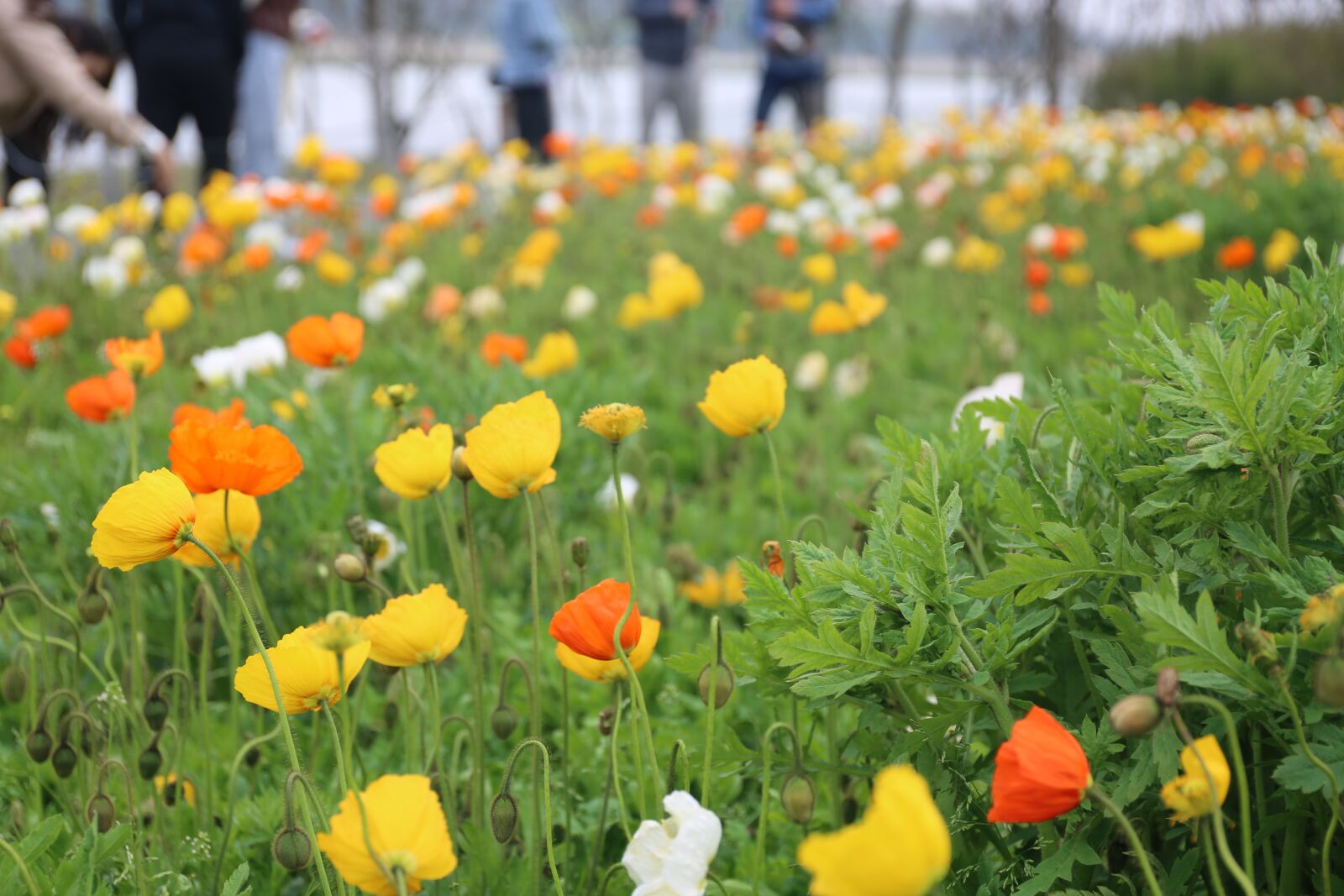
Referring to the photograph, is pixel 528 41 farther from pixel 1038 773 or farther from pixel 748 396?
pixel 1038 773

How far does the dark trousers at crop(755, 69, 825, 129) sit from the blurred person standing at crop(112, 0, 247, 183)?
369 centimetres

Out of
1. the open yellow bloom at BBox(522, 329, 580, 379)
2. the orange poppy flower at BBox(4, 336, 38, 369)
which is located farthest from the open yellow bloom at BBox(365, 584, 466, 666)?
the orange poppy flower at BBox(4, 336, 38, 369)

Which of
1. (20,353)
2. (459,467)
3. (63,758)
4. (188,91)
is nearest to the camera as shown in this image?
(459,467)

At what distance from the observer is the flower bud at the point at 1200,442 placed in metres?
1.02

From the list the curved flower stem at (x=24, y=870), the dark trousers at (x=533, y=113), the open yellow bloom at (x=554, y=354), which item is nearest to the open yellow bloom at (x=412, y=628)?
the curved flower stem at (x=24, y=870)

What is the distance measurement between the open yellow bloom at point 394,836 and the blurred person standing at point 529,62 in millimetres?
6867

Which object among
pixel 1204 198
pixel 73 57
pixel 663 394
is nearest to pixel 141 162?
→ pixel 73 57

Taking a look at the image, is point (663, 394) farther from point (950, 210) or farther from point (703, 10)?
point (703, 10)

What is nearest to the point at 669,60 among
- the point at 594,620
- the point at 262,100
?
the point at 262,100

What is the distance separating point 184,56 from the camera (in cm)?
507

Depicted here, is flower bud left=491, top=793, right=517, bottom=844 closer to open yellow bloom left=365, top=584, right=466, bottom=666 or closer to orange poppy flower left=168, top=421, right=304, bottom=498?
open yellow bloom left=365, top=584, right=466, bottom=666

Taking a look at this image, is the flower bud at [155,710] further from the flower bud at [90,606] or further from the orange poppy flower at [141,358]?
the orange poppy flower at [141,358]

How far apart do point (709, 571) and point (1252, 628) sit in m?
1.29

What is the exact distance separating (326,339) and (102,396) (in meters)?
0.34
